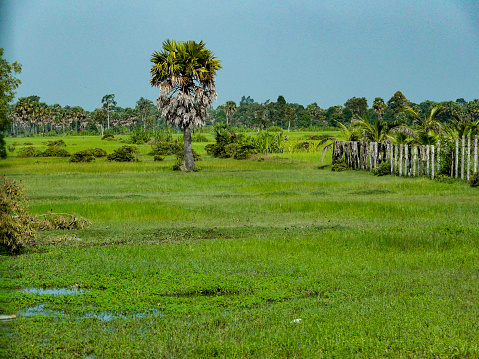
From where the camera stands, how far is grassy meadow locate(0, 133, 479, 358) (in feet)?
18.1

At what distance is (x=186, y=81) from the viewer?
33.0 meters

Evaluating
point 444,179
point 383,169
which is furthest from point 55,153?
point 444,179

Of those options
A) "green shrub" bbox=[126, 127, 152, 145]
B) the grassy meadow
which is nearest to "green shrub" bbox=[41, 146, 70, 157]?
"green shrub" bbox=[126, 127, 152, 145]

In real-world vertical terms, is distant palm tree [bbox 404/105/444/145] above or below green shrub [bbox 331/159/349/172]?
above

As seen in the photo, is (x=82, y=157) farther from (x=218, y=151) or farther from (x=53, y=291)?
(x=53, y=291)

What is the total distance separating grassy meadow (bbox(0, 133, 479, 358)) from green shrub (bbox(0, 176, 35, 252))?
1.15 ft

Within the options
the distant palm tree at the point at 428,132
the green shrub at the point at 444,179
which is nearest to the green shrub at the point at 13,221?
the green shrub at the point at 444,179

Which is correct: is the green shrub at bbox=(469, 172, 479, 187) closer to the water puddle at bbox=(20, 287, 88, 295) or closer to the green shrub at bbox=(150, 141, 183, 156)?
the water puddle at bbox=(20, 287, 88, 295)

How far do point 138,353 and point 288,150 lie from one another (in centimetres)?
4957

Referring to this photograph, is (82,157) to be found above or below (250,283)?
above

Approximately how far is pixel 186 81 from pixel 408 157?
14.9 metres

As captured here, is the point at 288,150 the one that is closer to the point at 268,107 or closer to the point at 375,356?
the point at 375,356

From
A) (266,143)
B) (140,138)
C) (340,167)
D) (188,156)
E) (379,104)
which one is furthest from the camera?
(379,104)

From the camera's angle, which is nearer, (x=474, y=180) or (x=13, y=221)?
(x=13, y=221)
